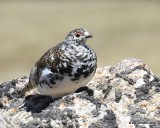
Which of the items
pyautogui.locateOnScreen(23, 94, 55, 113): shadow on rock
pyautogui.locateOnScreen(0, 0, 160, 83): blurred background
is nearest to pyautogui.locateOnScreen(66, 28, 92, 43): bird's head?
pyautogui.locateOnScreen(23, 94, 55, 113): shadow on rock

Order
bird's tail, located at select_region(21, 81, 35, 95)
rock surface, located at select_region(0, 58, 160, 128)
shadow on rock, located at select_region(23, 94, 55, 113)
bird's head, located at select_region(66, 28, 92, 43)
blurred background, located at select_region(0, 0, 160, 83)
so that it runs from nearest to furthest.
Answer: rock surface, located at select_region(0, 58, 160, 128)
shadow on rock, located at select_region(23, 94, 55, 113)
bird's head, located at select_region(66, 28, 92, 43)
bird's tail, located at select_region(21, 81, 35, 95)
blurred background, located at select_region(0, 0, 160, 83)

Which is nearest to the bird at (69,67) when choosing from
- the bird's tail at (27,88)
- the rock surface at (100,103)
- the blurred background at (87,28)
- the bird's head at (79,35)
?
the bird's head at (79,35)

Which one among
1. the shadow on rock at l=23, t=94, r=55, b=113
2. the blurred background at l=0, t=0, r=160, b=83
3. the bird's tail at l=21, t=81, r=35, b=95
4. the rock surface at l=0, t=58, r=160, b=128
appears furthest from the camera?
the blurred background at l=0, t=0, r=160, b=83

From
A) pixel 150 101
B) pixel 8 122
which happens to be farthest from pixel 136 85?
pixel 8 122

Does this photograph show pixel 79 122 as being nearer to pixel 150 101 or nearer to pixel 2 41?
pixel 150 101

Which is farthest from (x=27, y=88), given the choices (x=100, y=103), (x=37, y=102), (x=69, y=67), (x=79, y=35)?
(x=100, y=103)

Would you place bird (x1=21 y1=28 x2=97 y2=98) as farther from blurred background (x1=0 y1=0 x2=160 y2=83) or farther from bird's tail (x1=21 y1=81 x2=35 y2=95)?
blurred background (x1=0 y1=0 x2=160 y2=83)

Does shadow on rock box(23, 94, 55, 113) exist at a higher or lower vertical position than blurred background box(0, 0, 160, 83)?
lower
